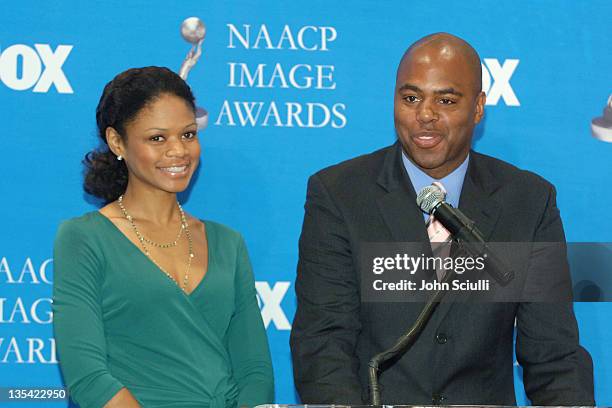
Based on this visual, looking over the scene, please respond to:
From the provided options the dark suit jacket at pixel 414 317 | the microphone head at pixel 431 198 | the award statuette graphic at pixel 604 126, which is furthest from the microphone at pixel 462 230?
the award statuette graphic at pixel 604 126

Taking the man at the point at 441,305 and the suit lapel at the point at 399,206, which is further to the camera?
the suit lapel at the point at 399,206

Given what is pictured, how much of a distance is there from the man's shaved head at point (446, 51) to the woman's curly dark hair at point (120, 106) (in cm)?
79

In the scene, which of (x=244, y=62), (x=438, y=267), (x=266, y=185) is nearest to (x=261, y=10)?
(x=244, y=62)

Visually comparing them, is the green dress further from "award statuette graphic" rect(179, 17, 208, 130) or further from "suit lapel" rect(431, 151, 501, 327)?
"award statuette graphic" rect(179, 17, 208, 130)

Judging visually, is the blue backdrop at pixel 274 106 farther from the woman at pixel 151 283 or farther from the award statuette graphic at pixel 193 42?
the woman at pixel 151 283

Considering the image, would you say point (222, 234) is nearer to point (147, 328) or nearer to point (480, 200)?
point (147, 328)

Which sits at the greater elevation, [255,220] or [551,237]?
[255,220]

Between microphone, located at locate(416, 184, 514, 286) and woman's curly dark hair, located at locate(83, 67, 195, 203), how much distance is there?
1.25 metres

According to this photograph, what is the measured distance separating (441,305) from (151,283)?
0.93m

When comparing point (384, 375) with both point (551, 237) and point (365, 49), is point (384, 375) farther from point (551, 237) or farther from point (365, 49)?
point (365, 49)

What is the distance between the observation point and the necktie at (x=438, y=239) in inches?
129

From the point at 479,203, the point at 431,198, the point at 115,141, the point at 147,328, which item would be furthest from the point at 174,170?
the point at 431,198

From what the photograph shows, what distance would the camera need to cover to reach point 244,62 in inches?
156

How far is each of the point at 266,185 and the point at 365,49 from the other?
26.5 inches
